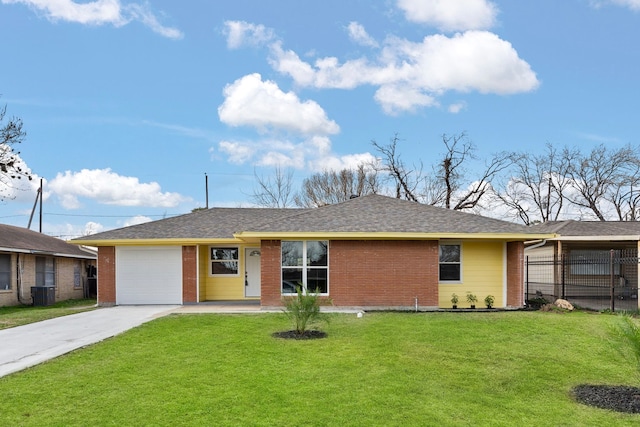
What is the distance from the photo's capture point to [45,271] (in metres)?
23.5

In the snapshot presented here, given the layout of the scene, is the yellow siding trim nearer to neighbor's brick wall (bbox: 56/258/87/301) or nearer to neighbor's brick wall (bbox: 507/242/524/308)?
neighbor's brick wall (bbox: 507/242/524/308)

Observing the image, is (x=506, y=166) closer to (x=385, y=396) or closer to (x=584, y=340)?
(x=584, y=340)

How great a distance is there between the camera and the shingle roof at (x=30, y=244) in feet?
68.0

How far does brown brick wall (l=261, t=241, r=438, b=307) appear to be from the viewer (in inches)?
610

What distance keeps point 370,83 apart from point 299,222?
9226 millimetres

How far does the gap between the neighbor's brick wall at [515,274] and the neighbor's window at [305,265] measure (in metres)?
6.01

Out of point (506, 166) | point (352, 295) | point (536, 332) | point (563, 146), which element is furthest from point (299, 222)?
point (563, 146)

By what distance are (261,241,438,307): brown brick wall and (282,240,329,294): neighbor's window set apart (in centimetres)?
22

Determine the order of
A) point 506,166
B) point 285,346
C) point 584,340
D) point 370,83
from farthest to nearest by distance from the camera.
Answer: point 506,166, point 370,83, point 584,340, point 285,346

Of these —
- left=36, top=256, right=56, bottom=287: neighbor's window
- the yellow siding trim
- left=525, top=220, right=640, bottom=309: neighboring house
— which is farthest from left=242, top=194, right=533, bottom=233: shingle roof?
left=36, top=256, right=56, bottom=287: neighbor's window

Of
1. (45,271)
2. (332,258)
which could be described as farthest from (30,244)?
(332,258)

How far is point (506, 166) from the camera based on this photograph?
123ft

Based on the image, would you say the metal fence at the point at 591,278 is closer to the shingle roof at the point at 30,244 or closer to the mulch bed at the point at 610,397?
the mulch bed at the point at 610,397

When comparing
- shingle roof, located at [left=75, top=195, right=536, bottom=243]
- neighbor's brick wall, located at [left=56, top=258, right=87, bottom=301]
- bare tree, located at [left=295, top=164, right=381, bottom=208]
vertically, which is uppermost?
bare tree, located at [left=295, top=164, right=381, bottom=208]
